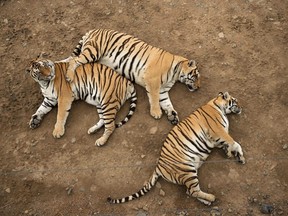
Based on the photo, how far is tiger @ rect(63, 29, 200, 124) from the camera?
4.63 m

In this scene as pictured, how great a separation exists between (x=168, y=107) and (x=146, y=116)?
0.26 meters

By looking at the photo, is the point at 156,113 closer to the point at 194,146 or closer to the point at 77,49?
the point at 194,146

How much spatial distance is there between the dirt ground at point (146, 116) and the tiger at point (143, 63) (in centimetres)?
13

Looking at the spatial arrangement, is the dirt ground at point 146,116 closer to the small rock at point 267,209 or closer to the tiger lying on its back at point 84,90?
the small rock at point 267,209

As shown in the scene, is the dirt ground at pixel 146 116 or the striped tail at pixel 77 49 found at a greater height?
the striped tail at pixel 77 49

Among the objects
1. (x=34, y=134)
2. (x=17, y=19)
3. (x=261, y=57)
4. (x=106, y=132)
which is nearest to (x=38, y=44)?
(x=17, y=19)

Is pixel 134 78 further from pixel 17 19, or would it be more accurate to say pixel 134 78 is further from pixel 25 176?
pixel 17 19

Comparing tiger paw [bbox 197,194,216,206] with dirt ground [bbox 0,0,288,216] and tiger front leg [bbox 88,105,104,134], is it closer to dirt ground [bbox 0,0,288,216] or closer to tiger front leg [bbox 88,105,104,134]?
dirt ground [bbox 0,0,288,216]

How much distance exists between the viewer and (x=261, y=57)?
495cm

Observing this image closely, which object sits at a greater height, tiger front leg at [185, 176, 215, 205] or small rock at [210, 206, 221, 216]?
tiger front leg at [185, 176, 215, 205]

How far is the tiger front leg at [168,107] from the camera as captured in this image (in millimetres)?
4516

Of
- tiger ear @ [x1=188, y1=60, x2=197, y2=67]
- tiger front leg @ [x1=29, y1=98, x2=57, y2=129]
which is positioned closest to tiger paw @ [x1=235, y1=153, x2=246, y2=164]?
tiger ear @ [x1=188, y1=60, x2=197, y2=67]

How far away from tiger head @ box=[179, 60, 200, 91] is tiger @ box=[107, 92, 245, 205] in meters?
0.37

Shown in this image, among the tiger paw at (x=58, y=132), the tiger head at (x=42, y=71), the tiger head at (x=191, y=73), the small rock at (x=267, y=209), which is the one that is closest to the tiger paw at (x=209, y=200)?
the small rock at (x=267, y=209)
